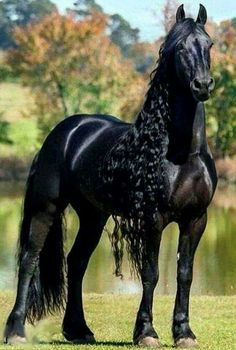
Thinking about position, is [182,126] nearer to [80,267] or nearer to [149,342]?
[149,342]

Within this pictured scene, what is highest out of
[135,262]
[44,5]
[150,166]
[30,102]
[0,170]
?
[44,5]

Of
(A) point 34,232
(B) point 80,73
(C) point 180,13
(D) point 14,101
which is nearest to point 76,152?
(A) point 34,232

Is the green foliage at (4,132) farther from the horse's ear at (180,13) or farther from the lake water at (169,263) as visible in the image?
the horse's ear at (180,13)

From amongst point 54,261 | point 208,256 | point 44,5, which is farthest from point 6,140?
point 44,5

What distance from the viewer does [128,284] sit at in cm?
1648

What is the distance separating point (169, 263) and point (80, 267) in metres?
10.3

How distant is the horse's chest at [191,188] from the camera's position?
22.6 ft

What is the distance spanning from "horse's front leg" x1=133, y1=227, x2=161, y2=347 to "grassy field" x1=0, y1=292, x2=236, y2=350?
0.41 feet

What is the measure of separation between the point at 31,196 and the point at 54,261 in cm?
58

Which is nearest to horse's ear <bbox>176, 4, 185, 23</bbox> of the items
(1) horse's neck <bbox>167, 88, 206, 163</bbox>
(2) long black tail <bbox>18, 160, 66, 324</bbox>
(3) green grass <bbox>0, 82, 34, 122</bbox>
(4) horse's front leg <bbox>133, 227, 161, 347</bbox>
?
(1) horse's neck <bbox>167, 88, 206, 163</bbox>

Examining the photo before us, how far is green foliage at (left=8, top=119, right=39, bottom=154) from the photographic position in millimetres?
49866

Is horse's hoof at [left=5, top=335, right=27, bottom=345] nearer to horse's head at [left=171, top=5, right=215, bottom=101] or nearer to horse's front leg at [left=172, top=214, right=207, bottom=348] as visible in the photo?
horse's front leg at [left=172, top=214, right=207, bottom=348]

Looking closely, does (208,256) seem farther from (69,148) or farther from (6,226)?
(69,148)

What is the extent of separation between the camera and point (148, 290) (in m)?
7.05
